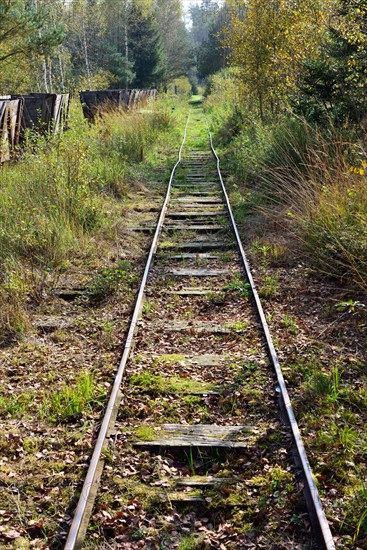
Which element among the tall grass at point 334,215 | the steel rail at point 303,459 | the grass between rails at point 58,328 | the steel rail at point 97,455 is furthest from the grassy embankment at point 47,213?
the tall grass at point 334,215

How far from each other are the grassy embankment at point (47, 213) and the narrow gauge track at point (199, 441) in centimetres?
A: 136

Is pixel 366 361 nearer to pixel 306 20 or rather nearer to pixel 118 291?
pixel 118 291

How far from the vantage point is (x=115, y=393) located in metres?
4.67

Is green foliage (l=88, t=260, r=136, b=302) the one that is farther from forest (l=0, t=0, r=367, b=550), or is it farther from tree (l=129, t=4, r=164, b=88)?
tree (l=129, t=4, r=164, b=88)

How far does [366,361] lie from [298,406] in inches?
42.1

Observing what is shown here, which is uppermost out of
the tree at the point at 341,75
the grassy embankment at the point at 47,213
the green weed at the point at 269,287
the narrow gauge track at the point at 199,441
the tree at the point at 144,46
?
the tree at the point at 144,46

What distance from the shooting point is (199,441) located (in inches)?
165

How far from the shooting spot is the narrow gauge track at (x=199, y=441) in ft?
11.1

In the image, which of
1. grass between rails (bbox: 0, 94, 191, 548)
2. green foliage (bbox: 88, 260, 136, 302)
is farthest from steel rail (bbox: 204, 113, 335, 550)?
green foliage (bbox: 88, 260, 136, 302)

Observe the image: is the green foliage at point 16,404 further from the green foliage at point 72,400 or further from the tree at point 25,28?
the tree at point 25,28

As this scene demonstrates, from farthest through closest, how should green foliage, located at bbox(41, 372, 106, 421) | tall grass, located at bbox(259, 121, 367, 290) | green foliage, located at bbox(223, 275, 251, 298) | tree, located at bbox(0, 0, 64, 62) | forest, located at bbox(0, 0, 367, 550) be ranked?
1. tree, located at bbox(0, 0, 64, 62)
2. green foliage, located at bbox(223, 275, 251, 298)
3. tall grass, located at bbox(259, 121, 367, 290)
4. green foliage, located at bbox(41, 372, 106, 421)
5. forest, located at bbox(0, 0, 367, 550)

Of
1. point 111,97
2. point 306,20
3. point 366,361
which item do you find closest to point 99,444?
point 366,361

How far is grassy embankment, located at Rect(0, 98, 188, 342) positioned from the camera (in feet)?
22.4

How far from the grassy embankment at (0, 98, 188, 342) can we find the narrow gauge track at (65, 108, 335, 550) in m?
1.36
